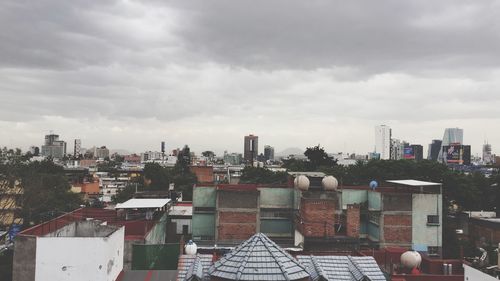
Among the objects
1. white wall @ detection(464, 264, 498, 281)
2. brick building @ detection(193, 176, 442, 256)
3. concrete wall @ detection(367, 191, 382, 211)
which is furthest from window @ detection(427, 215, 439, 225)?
white wall @ detection(464, 264, 498, 281)

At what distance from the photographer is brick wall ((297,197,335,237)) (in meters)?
34.6

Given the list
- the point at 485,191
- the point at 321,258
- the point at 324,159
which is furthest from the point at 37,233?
the point at 324,159

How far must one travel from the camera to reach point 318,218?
1367 inches

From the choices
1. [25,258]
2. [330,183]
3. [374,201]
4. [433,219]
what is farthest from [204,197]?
[433,219]

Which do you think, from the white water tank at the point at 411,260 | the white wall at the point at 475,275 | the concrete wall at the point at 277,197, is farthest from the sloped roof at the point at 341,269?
the concrete wall at the point at 277,197

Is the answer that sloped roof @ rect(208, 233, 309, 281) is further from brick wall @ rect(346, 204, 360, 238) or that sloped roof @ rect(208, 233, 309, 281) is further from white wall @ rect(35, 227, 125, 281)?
brick wall @ rect(346, 204, 360, 238)

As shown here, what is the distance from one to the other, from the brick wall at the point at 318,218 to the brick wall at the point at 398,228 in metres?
5.29

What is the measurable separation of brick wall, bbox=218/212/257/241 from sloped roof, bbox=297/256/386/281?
19.2 meters

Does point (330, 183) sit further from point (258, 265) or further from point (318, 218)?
point (258, 265)

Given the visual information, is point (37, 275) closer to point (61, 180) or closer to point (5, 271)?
point (5, 271)

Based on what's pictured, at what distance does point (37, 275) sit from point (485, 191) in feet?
210

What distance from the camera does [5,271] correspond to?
102 ft

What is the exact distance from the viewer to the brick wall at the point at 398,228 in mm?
37209

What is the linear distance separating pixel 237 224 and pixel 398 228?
13.0 meters
